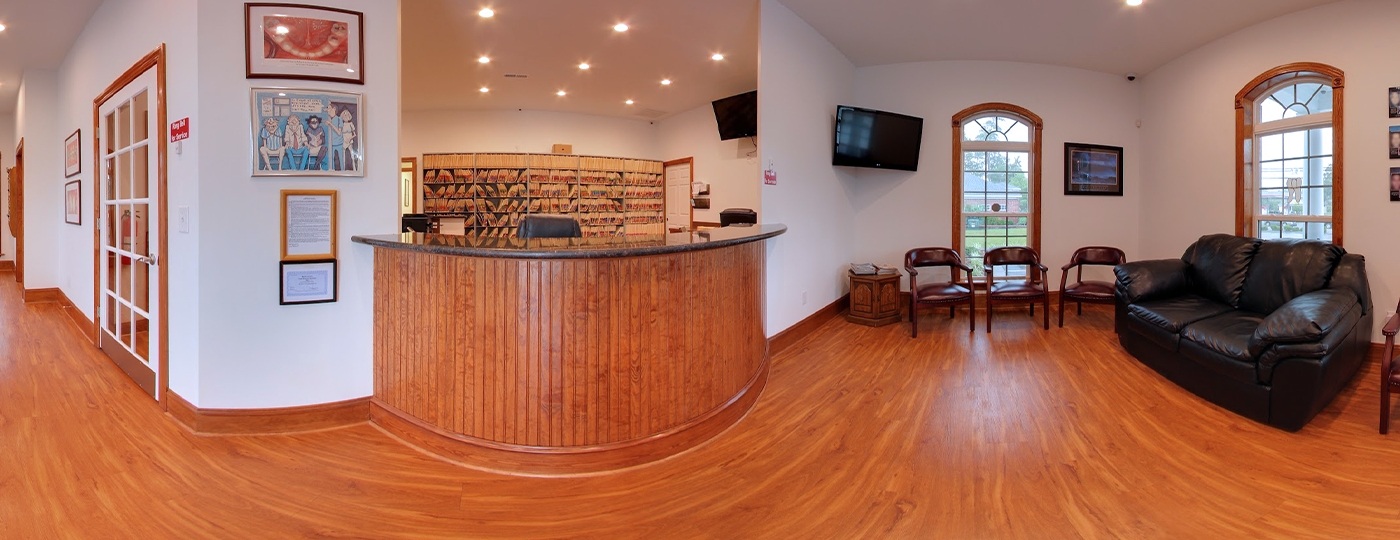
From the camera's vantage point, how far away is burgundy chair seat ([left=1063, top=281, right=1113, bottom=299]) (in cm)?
533

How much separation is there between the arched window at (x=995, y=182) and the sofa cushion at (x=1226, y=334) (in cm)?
275

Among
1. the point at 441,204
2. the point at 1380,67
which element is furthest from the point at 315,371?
the point at 1380,67

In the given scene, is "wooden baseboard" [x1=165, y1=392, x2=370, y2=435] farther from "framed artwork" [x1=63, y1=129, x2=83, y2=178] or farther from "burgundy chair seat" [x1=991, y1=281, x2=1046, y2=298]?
"burgundy chair seat" [x1=991, y1=281, x2=1046, y2=298]

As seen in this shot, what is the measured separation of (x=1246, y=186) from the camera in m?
5.31

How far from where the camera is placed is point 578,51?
5.59m

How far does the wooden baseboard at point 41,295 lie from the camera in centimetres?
686

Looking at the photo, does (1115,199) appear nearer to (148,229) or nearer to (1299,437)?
(1299,437)

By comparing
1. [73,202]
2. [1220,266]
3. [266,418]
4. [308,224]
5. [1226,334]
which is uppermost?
[73,202]

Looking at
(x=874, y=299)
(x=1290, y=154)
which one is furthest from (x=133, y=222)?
(x=1290, y=154)

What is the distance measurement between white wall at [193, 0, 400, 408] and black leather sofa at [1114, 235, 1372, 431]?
4.63m

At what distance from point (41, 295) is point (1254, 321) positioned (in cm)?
1156

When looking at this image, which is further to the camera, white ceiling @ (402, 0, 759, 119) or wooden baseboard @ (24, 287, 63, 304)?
wooden baseboard @ (24, 287, 63, 304)

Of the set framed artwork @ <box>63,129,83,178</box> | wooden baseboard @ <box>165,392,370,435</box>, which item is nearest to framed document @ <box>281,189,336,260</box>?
wooden baseboard @ <box>165,392,370,435</box>

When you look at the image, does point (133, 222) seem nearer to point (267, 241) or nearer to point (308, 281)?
point (267, 241)
